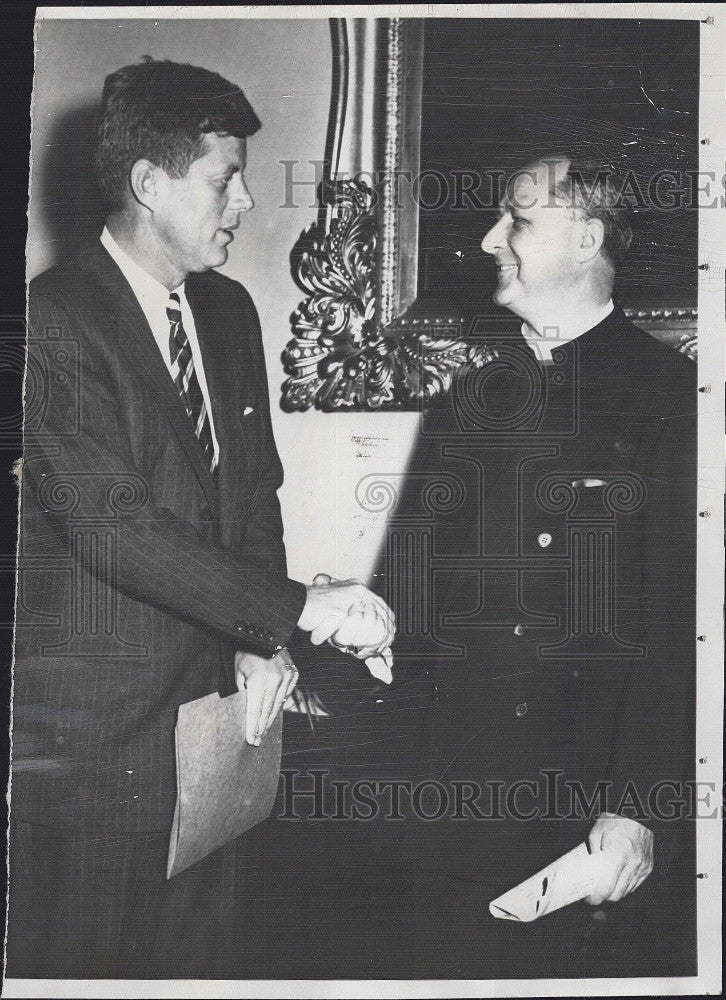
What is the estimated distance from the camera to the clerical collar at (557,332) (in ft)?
5.60

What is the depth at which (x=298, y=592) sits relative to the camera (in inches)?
65.9

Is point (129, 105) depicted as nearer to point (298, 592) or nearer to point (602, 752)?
point (298, 592)

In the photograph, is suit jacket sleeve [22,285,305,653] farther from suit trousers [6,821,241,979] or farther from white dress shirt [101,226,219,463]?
suit trousers [6,821,241,979]

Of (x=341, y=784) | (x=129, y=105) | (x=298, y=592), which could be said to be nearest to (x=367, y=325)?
(x=298, y=592)

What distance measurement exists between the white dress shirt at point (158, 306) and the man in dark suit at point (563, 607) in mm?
490

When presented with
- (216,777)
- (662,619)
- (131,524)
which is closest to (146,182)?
(131,524)

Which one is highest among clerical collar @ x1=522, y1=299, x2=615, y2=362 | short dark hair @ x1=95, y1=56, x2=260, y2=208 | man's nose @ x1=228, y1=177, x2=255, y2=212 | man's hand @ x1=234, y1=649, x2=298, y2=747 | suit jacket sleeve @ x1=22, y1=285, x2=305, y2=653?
short dark hair @ x1=95, y1=56, x2=260, y2=208

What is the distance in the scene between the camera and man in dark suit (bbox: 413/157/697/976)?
66.6 inches

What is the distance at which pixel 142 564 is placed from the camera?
5.46ft

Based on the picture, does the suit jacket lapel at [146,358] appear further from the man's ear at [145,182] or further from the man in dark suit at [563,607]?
the man in dark suit at [563,607]

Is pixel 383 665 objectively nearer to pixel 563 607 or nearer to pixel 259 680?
pixel 259 680

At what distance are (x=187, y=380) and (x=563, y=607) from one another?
93 centimetres

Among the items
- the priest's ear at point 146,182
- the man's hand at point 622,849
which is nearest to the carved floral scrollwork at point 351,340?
the priest's ear at point 146,182

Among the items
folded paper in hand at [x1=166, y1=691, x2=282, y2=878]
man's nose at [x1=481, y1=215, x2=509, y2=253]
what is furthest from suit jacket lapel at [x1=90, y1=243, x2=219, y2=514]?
man's nose at [x1=481, y1=215, x2=509, y2=253]
